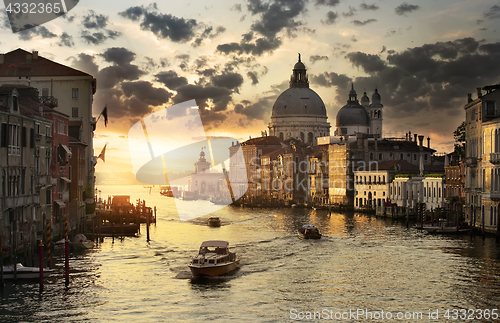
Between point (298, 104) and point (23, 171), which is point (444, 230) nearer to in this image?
point (23, 171)

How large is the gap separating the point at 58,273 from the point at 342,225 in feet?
98.6

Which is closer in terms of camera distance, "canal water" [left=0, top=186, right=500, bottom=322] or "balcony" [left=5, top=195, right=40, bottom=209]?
"canal water" [left=0, top=186, right=500, bottom=322]

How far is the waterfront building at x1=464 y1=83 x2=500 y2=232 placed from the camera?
36.7 meters

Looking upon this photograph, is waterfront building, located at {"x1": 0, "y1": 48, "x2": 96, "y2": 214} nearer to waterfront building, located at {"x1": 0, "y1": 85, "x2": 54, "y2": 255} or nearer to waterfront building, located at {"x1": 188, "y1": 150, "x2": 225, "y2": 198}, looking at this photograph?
waterfront building, located at {"x1": 0, "y1": 85, "x2": 54, "y2": 255}

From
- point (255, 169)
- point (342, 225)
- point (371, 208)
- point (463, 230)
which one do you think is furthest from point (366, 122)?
point (463, 230)

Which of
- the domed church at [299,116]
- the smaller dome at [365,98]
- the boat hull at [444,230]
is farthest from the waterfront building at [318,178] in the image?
the boat hull at [444,230]

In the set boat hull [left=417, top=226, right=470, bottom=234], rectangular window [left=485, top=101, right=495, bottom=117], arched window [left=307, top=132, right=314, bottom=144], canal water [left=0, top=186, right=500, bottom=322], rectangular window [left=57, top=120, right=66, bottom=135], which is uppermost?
arched window [left=307, top=132, right=314, bottom=144]

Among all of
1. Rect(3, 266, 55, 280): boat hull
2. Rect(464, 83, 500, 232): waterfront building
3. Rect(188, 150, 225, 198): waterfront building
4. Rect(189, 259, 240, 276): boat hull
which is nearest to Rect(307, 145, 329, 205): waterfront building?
Rect(464, 83, 500, 232): waterfront building

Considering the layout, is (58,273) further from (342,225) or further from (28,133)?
(342,225)

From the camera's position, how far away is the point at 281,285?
2455 centimetres

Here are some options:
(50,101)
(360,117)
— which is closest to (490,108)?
(50,101)

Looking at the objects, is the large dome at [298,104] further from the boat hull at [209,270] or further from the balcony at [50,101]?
the boat hull at [209,270]

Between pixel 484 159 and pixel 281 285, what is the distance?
18533 mm

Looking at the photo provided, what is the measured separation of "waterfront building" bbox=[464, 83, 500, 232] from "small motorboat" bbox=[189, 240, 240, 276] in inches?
607
